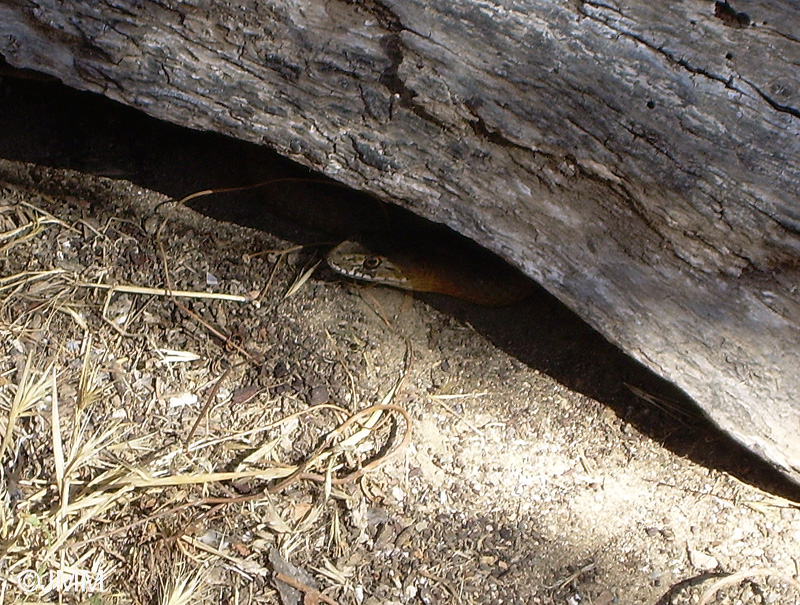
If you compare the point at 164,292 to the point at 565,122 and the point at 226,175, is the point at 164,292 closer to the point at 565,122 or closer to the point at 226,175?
the point at 226,175

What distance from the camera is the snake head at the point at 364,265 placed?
3156mm

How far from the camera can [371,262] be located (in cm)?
322

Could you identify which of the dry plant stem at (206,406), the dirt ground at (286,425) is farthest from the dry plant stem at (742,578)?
the dry plant stem at (206,406)

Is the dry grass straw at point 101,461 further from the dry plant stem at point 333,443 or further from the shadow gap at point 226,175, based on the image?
the shadow gap at point 226,175

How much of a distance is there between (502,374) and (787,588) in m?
1.27

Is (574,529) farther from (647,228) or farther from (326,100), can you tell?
(326,100)

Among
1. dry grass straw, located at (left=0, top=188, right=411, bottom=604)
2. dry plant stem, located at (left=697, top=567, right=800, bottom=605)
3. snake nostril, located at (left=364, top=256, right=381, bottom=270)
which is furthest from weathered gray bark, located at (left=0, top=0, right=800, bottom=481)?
dry grass straw, located at (left=0, top=188, right=411, bottom=604)

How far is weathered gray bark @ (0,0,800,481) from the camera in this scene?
2.19 m

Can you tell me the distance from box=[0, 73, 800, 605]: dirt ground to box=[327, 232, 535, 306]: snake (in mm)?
80

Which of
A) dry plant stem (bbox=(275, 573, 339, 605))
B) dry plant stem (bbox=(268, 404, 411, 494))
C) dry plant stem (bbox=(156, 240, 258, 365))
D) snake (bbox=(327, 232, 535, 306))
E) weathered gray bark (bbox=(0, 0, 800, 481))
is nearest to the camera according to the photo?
weathered gray bark (bbox=(0, 0, 800, 481))

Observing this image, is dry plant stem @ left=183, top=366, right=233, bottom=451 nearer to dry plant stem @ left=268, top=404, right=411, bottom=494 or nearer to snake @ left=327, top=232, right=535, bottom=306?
dry plant stem @ left=268, top=404, right=411, bottom=494

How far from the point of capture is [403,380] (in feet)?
9.79

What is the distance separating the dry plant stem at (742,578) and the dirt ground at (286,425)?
0.07 ft

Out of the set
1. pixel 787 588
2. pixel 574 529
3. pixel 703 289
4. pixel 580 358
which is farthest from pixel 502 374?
pixel 787 588
